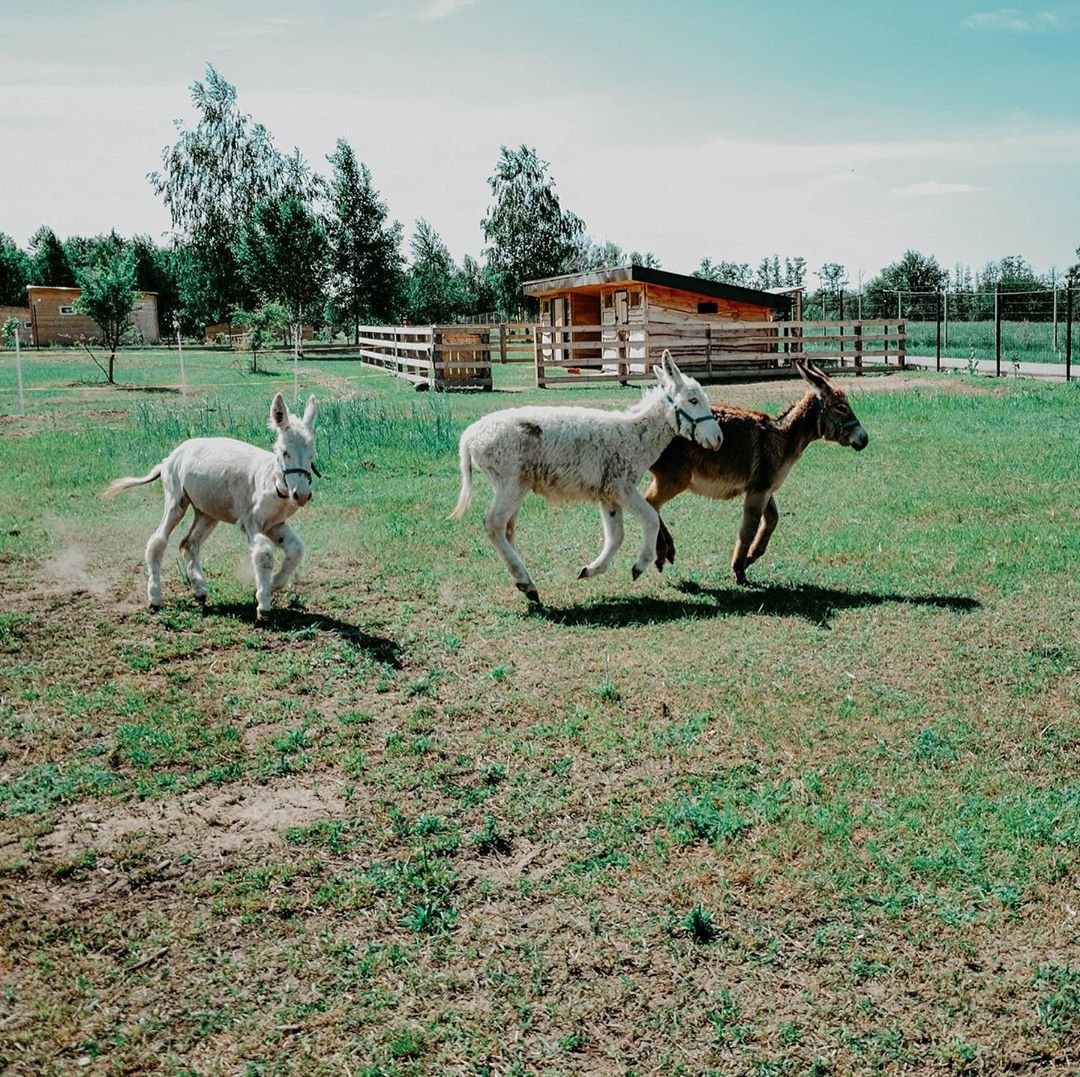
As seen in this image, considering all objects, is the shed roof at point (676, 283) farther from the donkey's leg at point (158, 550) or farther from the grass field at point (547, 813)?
the donkey's leg at point (158, 550)

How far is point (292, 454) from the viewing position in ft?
25.3

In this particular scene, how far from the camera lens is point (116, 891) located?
4.54 meters

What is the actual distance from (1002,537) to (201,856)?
8456mm

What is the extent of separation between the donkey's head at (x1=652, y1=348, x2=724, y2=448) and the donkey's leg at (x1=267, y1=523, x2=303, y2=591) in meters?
3.34

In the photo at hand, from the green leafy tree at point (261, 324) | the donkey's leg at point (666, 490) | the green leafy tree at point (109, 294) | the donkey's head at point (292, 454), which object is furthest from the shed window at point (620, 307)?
the donkey's head at point (292, 454)

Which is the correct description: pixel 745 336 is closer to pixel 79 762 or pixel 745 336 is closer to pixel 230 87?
pixel 79 762

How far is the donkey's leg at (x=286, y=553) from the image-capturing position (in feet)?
26.5

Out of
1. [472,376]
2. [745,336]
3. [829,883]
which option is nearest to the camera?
[829,883]

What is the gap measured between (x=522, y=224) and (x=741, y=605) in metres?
57.2

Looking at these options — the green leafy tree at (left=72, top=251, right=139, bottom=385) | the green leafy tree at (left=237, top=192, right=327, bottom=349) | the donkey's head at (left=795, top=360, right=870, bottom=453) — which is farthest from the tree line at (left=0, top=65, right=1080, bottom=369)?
the donkey's head at (left=795, top=360, right=870, bottom=453)

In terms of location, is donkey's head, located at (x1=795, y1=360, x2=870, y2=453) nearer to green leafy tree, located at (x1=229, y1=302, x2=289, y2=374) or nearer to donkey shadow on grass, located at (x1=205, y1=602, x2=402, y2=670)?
donkey shadow on grass, located at (x1=205, y1=602, x2=402, y2=670)

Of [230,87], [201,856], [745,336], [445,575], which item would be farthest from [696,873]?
[230,87]

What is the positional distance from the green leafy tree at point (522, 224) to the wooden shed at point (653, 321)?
1024 inches

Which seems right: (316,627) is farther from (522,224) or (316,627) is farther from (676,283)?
(522,224)
